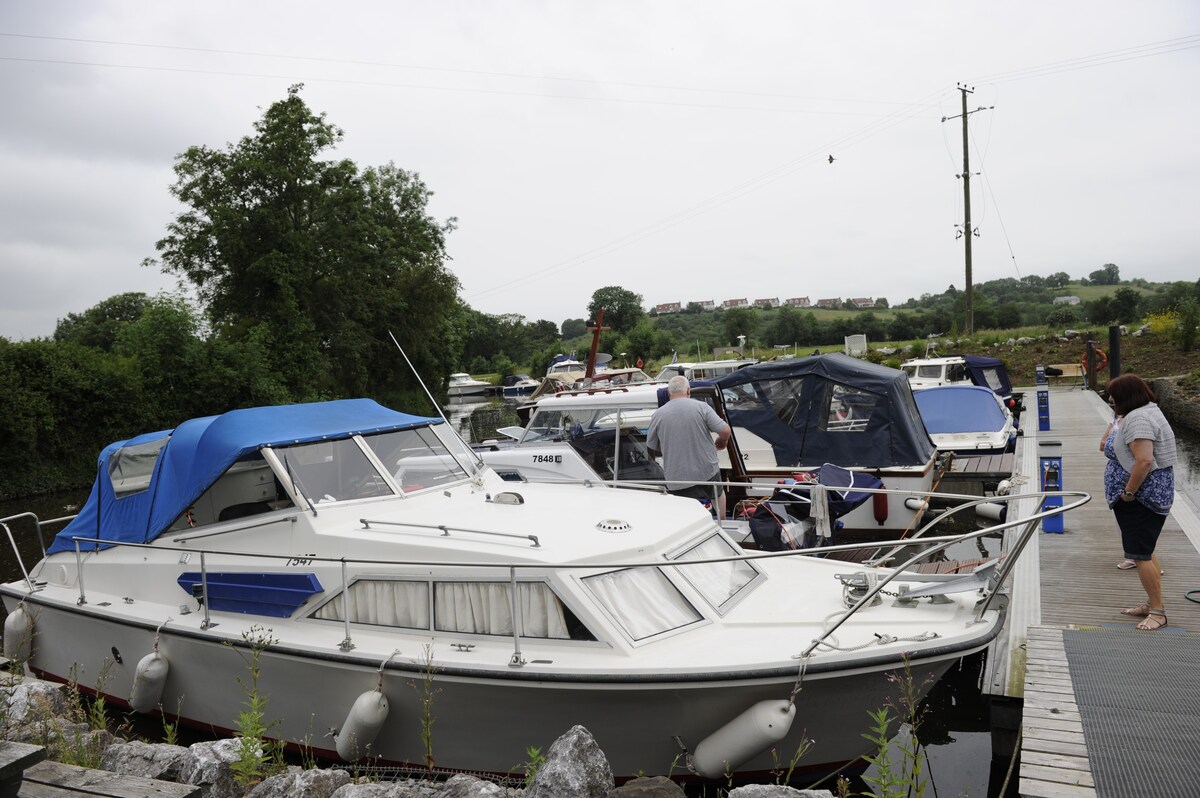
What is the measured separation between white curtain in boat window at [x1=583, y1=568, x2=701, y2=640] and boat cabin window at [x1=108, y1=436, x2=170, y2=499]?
4235 millimetres

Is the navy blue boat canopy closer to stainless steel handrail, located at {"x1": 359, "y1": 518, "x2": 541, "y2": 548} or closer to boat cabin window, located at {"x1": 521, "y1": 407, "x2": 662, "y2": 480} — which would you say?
boat cabin window, located at {"x1": 521, "y1": 407, "x2": 662, "y2": 480}

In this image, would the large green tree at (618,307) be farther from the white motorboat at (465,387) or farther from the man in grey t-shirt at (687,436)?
the man in grey t-shirt at (687,436)

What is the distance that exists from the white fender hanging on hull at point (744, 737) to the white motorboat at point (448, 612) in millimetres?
13

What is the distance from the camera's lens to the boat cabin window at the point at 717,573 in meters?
5.24

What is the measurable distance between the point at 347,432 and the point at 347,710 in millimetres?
2216

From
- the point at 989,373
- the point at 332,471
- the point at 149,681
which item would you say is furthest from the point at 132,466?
the point at 989,373

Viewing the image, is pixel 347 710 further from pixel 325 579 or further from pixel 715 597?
pixel 715 597

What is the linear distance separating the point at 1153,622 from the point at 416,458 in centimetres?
561

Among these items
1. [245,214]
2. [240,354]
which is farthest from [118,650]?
[245,214]

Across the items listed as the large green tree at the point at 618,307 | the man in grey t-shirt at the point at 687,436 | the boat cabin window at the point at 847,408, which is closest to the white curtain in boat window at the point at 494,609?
the man in grey t-shirt at the point at 687,436

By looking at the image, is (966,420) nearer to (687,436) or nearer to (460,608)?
(687,436)

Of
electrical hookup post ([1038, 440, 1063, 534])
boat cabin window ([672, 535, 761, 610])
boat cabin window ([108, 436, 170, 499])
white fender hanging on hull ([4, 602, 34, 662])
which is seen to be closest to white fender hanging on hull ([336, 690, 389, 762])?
boat cabin window ([672, 535, 761, 610])

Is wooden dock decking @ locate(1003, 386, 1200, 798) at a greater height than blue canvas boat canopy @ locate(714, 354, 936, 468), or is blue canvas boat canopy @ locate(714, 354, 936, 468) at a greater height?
blue canvas boat canopy @ locate(714, 354, 936, 468)

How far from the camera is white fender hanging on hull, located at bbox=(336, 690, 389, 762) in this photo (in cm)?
480
